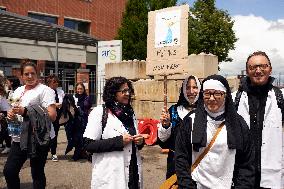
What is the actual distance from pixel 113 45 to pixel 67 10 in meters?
13.8

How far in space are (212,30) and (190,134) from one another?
24772mm

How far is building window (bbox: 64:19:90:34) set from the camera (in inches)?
1112

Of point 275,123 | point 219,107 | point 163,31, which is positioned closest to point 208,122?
point 219,107

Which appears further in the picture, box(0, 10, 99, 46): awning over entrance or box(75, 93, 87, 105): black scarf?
box(0, 10, 99, 46): awning over entrance

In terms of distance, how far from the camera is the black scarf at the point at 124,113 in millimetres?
3537

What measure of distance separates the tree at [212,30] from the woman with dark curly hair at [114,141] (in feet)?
76.8

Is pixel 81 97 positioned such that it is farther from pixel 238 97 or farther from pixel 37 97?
pixel 238 97

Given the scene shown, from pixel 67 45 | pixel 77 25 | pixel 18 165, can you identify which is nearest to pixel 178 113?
pixel 18 165

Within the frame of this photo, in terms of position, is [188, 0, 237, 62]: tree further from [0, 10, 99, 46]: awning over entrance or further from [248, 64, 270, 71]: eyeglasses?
[248, 64, 270, 71]: eyeglasses

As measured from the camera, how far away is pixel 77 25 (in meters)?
29.1

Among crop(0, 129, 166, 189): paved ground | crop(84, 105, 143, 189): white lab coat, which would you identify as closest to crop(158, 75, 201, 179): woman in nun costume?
crop(84, 105, 143, 189): white lab coat

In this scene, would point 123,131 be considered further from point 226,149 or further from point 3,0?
point 3,0

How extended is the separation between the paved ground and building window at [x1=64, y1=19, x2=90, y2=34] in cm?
2072

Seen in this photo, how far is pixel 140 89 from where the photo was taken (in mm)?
11695
